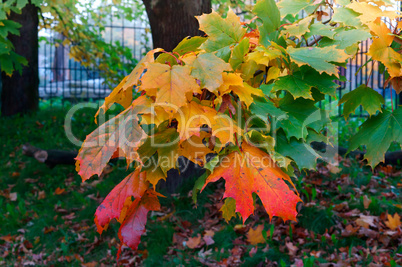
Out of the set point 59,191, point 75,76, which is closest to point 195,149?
point 59,191

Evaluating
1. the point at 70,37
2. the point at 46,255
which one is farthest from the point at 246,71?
the point at 70,37

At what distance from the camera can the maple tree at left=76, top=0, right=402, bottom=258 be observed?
0.85 m

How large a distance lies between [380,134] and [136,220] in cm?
81

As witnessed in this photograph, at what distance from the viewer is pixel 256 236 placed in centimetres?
298

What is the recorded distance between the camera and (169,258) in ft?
9.77

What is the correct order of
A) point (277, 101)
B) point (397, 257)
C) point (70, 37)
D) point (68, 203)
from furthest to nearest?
point (70, 37) → point (68, 203) → point (397, 257) → point (277, 101)

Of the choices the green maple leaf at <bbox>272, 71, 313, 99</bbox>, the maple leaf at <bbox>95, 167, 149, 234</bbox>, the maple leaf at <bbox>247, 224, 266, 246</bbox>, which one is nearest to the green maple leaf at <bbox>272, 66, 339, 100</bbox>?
the green maple leaf at <bbox>272, 71, 313, 99</bbox>

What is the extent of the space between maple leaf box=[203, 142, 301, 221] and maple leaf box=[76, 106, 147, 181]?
0.21 m

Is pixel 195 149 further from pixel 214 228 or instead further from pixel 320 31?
pixel 214 228

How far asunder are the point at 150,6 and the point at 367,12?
8.01ft

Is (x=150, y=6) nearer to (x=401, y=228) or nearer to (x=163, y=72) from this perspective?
(x=163, y=72)

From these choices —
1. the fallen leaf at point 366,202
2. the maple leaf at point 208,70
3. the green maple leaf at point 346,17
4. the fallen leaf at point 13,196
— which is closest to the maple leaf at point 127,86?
the maple leaf at point 208,70

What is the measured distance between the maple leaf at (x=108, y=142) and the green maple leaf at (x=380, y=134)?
750 mm

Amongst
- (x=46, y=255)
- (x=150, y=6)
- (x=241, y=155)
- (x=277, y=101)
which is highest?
(x=150, y=6)
